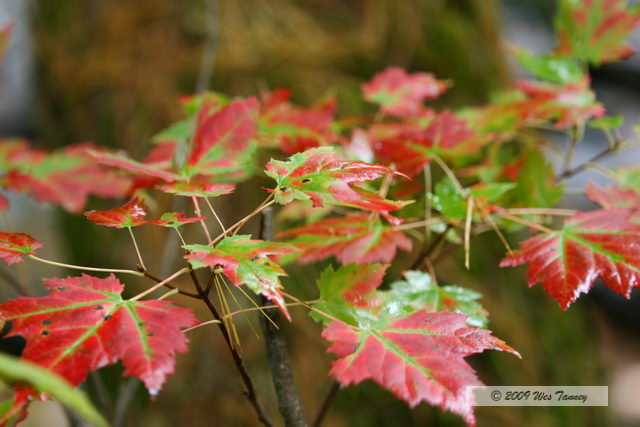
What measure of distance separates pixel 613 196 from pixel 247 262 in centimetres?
54

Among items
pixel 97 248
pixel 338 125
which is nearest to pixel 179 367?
pixel 97 248

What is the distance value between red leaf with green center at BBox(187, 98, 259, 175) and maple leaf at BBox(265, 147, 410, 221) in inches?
6.6

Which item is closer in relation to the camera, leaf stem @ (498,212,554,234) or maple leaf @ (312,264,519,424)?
maple leaf @ (312,264,519,424)

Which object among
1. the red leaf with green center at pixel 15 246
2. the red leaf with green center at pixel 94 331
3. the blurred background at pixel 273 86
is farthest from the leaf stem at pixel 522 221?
the blurred background at pixel 273 86

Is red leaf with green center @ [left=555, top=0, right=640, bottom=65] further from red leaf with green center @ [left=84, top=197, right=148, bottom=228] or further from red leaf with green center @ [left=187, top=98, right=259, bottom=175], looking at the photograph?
red leaf with green center @ [left=84, top=197, right=148, bottom=228]

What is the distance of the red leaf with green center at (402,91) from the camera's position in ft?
2.75

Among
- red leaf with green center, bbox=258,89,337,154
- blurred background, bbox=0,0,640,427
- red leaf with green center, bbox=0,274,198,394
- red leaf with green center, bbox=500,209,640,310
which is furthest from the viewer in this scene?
blurred background, bbox=0,0,640,427

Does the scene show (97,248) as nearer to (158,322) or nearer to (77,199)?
(77,199)

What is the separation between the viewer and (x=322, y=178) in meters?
0.45

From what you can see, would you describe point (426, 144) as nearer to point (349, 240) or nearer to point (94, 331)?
point (349, 240)

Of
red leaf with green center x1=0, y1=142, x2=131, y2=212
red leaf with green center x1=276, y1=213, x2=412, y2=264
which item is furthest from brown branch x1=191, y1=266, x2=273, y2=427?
red leaf with green center x1=0, y1=142, x2=131, y2=212

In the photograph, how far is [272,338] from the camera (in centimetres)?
53

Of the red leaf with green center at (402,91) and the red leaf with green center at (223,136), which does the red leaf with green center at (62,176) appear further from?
the red leaf with green center at (402,91)

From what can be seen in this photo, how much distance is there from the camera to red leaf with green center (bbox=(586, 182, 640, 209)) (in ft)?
2.20
